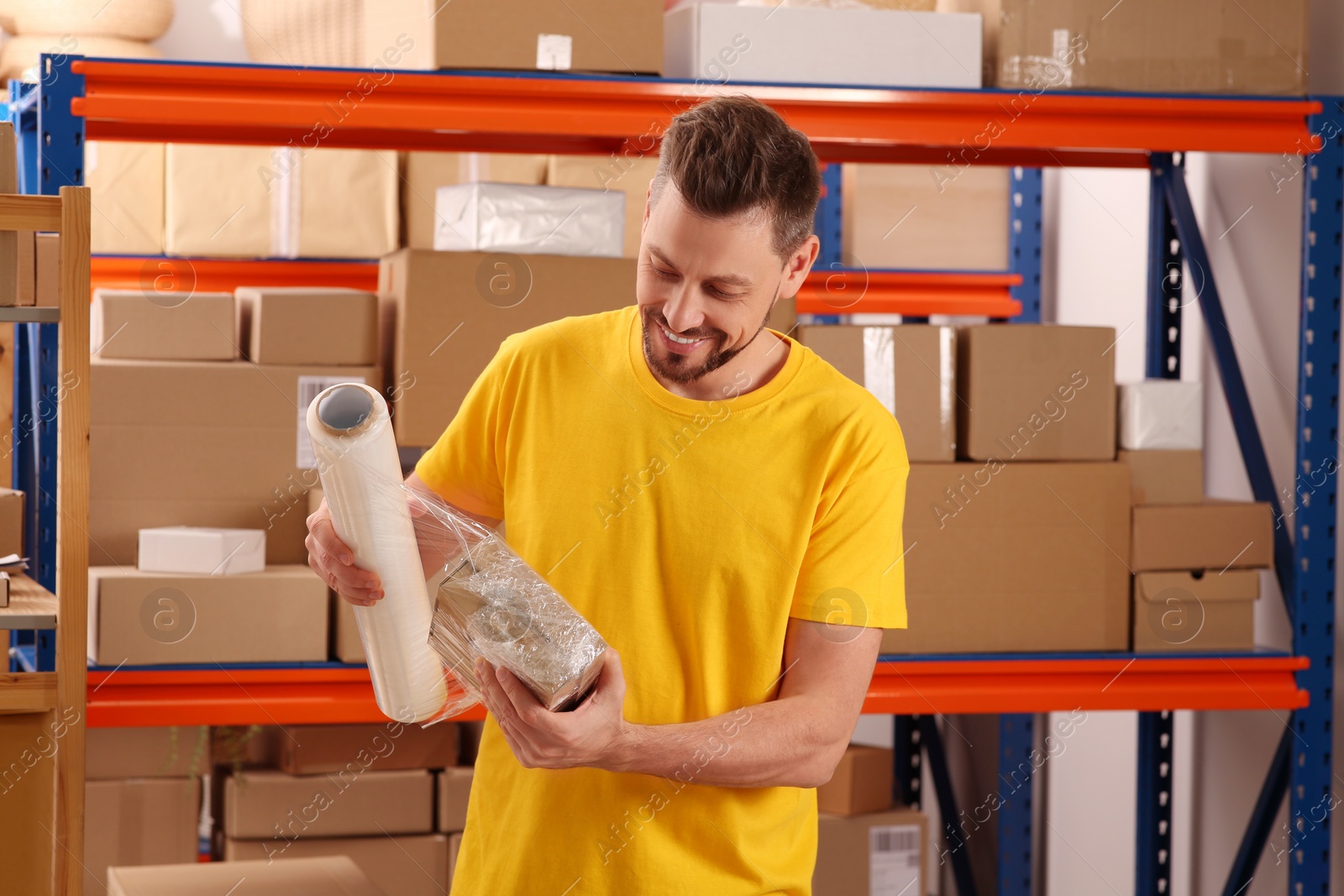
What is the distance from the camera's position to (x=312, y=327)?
101 inches

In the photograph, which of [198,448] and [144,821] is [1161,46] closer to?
[198,448]

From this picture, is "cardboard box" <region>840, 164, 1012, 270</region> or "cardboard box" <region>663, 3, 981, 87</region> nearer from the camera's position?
"cardboard box" <region>663, 3, 981, 87</region>

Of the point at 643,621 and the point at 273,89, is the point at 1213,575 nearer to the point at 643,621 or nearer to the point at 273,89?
the point at 643,621

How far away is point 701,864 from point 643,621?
26 centimetres

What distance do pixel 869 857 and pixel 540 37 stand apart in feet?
6.47

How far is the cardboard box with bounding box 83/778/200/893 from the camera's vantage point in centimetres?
284

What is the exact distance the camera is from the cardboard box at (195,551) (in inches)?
93.0

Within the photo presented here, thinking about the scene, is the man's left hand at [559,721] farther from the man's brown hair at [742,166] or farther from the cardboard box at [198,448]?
the cardboard box at [198,448]

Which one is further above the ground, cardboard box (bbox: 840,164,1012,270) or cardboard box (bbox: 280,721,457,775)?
cardboard box (bbox: 840,164,1012,270)

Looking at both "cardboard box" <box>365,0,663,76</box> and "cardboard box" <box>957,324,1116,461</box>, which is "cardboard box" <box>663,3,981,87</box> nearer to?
"cardboard box" <box>365,0,663,76</box>

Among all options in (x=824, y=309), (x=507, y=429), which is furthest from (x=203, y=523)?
(x=824, y=309)

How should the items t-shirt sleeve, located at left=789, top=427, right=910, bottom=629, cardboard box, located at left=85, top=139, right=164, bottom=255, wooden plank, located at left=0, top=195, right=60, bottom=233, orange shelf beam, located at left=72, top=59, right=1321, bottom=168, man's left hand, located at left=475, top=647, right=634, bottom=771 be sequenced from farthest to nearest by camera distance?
1. cardboard box, located at left=85, top=139, right=164, bottom=255
2. orange shelf beam, located at left=72, top=59, right=1321, bottom=168
3. wooden plank, located at left=0, top=195, right=60, bottom=233
4. t-shirt sleeve, located at left=789, top=427, right=910, bottom=629
5. man's left hand, located at left=475, top=647, right=634, bottom=771

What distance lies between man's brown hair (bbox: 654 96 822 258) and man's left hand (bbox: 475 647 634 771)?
461 mm

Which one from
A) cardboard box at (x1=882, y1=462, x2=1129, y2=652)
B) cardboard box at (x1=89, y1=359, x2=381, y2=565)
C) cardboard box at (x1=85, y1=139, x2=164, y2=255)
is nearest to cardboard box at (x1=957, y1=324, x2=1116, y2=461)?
cardboard box at (x1=882, y1=462, x2=1129, y2=652)
